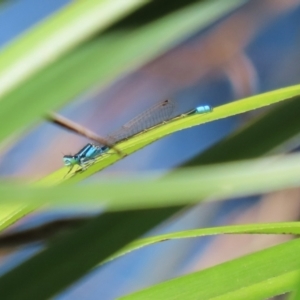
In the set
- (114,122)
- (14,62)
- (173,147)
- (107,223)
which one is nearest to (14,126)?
(14,62)

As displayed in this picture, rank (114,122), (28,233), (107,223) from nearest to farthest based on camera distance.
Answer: (107,223) < (28,233) < (114,122)

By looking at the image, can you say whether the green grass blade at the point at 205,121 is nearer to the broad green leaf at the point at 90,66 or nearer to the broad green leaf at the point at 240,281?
the broad green leaf at the point at 240,281

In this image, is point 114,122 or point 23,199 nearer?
point 23,199

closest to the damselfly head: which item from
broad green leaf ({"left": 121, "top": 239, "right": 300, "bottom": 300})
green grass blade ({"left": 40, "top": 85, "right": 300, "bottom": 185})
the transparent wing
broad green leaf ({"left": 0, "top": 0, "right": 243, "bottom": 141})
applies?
the transparent wing

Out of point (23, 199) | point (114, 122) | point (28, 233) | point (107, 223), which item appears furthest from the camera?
point (114, 122)

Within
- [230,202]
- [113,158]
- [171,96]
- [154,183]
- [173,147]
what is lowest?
[154,183]

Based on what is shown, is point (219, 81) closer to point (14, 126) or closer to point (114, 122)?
point (114, 122)

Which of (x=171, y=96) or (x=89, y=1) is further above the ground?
(x=171, y=96)
